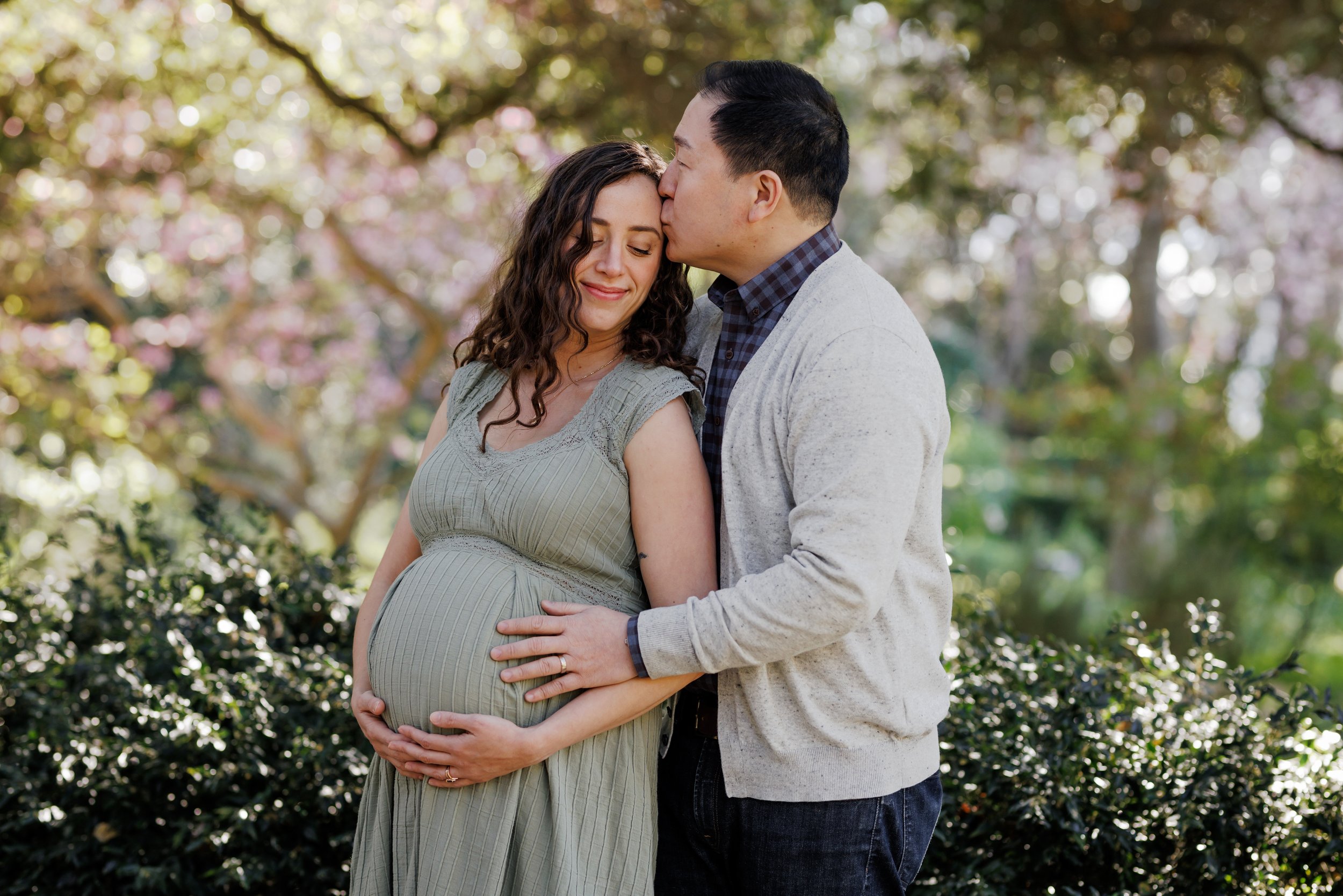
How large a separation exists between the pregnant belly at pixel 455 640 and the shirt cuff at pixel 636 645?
15cm

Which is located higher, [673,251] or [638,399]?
[673,251]

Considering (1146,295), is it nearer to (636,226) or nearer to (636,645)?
(636,226)

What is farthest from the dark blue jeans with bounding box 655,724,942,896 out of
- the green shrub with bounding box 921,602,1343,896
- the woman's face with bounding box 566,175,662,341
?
the woman's face with bounding box 566,175,662,341

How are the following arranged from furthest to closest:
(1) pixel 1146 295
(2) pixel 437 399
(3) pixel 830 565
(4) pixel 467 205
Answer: (2) pixel 437 399
(1) pixel 1146 295
(4) pixel 467 205
(3) pixel 830 565

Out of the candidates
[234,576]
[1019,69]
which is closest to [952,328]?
[1019,69]

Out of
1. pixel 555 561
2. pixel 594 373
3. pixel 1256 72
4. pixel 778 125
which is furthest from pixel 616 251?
pixel 1256 72

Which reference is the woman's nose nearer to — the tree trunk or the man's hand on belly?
the man's hand on belly

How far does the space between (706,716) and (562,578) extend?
1.23 feet

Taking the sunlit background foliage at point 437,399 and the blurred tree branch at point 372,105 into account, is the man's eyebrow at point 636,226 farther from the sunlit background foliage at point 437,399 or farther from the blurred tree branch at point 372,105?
the blurred tree branch at point 372,105

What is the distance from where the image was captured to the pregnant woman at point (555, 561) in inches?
74.7

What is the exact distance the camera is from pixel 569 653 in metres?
1.87

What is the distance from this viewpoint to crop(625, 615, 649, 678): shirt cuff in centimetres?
185

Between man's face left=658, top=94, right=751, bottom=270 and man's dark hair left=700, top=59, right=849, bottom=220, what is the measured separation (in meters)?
0.02

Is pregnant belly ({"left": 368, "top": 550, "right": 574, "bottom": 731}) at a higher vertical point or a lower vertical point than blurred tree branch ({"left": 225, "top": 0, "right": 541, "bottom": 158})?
lower
